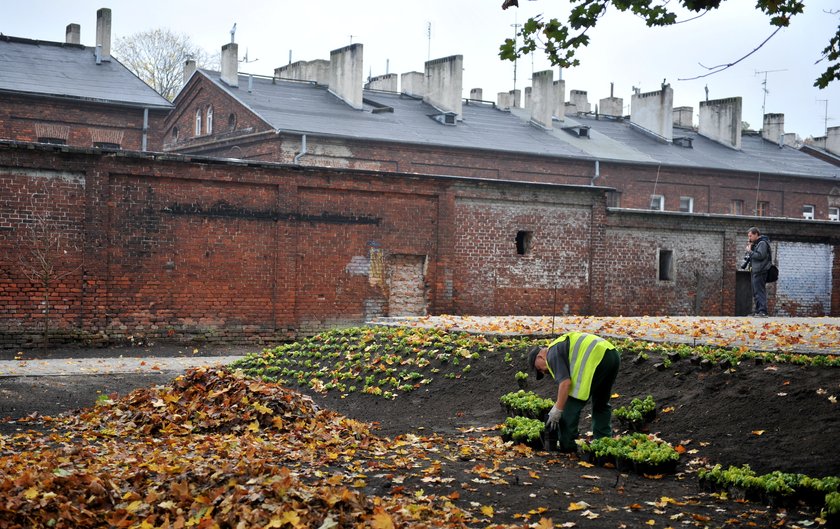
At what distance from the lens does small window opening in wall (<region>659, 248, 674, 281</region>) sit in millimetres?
27703

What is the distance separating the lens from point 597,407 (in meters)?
10.1

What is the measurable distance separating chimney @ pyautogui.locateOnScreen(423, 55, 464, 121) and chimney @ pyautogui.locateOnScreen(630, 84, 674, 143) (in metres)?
10.5

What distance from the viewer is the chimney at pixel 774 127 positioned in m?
54.5

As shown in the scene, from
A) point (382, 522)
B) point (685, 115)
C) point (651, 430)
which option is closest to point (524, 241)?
point (651, 430)

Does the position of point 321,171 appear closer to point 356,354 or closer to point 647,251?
point 356,354

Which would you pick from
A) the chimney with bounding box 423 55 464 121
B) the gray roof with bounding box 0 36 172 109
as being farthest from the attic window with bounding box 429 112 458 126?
the gray roof with bounding box 0 36 172 109

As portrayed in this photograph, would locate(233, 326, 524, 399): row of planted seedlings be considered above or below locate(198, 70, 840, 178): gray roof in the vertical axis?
below

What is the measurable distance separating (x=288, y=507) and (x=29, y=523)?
1.78 meters

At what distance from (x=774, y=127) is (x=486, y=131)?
70.1 ft

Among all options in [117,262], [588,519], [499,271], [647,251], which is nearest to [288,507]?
[588,519]

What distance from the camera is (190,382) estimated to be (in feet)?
41.2

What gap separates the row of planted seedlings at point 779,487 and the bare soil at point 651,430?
8 cm

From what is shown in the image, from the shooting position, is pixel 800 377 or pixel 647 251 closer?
pixel 800 377

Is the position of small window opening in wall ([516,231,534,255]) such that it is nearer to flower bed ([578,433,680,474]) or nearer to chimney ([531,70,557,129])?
flower bed ([578,433,680,474])
